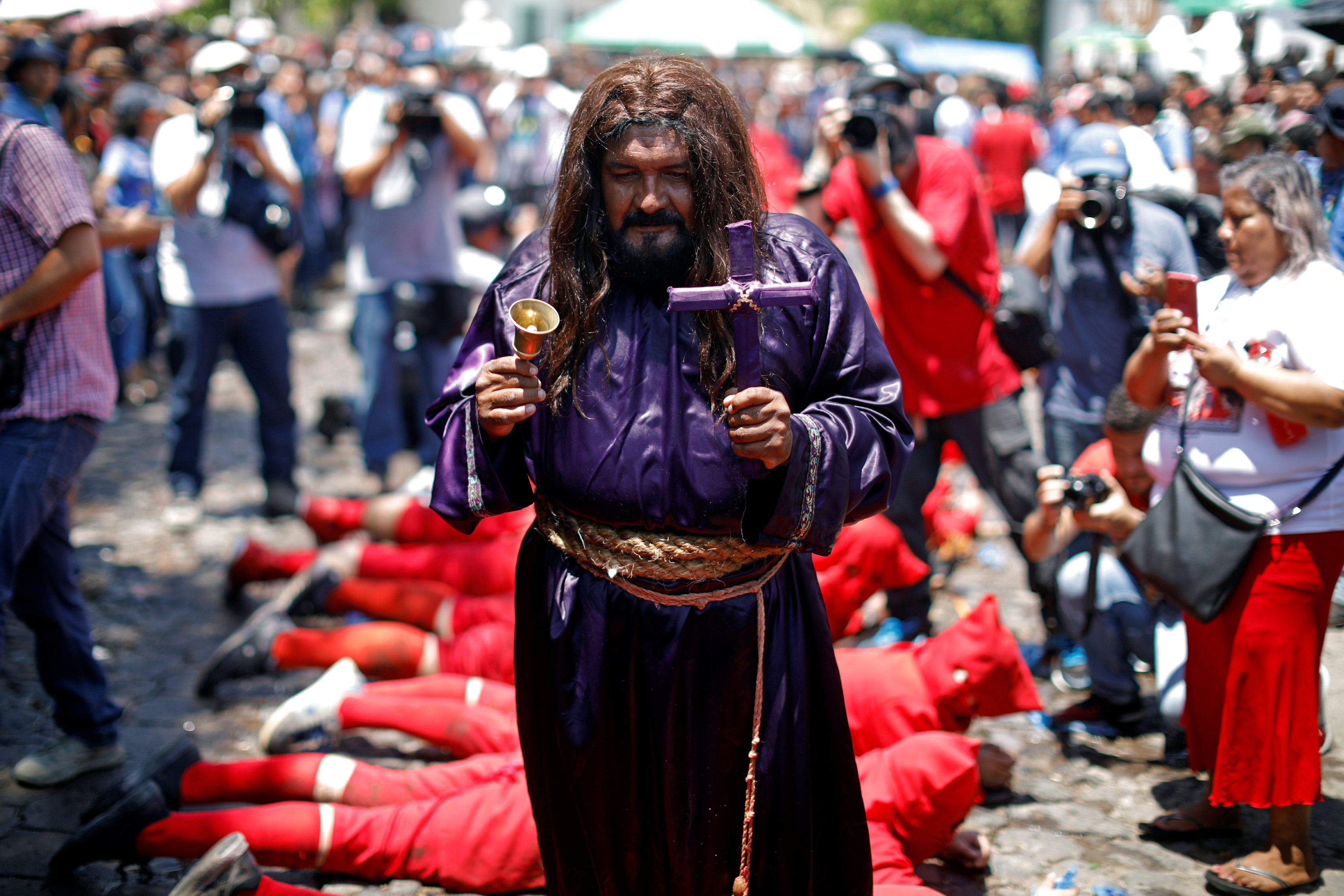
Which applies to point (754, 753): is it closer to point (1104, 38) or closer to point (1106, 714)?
point (1106, 714)

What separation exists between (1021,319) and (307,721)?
3.03 meters

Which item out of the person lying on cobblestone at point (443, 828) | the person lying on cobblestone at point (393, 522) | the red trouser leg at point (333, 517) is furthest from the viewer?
the red trouser leg at point (333, 517)

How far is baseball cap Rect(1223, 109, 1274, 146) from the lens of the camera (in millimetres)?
6074

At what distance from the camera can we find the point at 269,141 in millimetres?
6336

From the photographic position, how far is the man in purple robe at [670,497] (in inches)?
90.8

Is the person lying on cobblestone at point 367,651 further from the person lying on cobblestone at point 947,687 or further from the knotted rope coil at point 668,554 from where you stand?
the knotted rope coil at point 668,554

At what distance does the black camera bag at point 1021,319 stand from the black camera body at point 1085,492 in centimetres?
98

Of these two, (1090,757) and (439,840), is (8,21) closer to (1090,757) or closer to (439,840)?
(439,840)

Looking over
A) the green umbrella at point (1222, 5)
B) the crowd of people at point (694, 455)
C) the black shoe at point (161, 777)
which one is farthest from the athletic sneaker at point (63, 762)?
the green umbrella at point (1222, 5)

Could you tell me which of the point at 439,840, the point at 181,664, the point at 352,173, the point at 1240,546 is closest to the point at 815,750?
the point at 439,840

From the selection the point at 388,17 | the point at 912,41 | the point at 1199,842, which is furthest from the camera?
the point at 388,17

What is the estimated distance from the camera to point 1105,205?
4570 mm

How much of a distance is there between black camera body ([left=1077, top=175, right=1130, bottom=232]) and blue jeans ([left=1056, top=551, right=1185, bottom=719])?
1372 millimetres

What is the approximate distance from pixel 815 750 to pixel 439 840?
1.20 m
